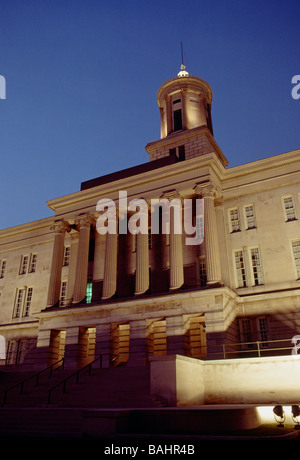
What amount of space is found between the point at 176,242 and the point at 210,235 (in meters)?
2.71

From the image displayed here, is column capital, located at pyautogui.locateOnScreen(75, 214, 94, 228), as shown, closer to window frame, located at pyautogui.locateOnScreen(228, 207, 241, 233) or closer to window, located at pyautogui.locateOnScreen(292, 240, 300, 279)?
window frame, located at pyautogui.locateOnScreen(228, 207, 241, 233)

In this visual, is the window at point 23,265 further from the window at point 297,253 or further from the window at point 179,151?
the window at point 297,253

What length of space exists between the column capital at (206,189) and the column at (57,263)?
43.5 ft

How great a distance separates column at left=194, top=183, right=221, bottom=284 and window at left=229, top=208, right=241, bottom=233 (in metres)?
2.61

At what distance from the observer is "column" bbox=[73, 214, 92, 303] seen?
3070cm

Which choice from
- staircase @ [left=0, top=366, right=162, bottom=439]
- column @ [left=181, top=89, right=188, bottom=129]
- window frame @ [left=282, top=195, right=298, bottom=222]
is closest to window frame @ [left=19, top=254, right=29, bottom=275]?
staircase @ [left=0, top=366, right=162, bottom=439]

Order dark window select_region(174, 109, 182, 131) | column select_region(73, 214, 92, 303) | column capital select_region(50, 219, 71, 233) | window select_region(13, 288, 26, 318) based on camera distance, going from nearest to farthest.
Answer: column select_region(73, 214, 92, 303) → column capital select_region(50, 219, 71, 233) → window select_region(13, 288, 26, 318) → dark window select_region(174, 109, 182, 131)

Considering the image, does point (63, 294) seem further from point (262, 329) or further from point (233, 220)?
point (262, 329)

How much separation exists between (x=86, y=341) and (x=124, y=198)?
12.4 m

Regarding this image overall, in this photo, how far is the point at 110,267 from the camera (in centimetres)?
3038

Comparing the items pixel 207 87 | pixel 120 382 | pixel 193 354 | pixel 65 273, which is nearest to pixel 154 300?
pixel 193 354

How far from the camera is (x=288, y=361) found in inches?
750

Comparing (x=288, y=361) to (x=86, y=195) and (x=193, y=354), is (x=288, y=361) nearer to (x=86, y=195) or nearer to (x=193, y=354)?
(x=193, y=354)

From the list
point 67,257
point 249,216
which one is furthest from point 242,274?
point 67,257
